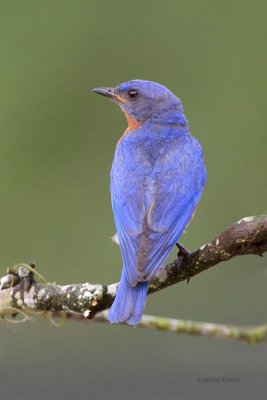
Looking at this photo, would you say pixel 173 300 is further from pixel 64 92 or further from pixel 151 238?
pixel 64 92

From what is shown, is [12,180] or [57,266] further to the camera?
[12,180]

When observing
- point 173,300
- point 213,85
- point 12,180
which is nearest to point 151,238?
point 173,300

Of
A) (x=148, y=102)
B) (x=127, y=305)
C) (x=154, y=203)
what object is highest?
(x=148, y=102)

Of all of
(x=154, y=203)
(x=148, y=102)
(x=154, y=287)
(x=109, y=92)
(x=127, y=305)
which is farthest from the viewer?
(x=109, y=92)

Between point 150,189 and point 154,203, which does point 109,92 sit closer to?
point 150,189

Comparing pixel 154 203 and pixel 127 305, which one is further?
pixel 154 203

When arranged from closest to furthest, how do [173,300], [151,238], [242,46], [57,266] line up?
[151,238] < [173,300] < [57,266] < [242,46]

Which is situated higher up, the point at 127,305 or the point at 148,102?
the point at 148,102

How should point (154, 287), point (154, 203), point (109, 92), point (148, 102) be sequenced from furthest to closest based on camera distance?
point (109, 92) < point (148, 102) < point (154, 203) < point (154, 287)

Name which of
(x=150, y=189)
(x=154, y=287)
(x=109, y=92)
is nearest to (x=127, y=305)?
(x=154, y=287)
